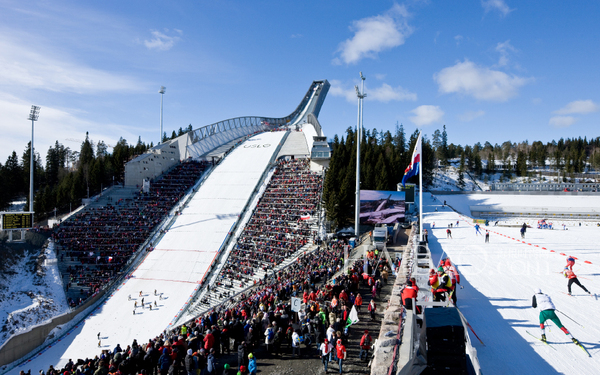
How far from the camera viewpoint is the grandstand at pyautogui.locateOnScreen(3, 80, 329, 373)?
2062 cm

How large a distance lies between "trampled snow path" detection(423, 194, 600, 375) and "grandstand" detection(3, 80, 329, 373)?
39.7 ft

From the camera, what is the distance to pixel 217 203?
117 ft

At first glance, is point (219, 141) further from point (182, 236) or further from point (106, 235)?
point (106, 235)

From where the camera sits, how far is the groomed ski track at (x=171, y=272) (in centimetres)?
1795

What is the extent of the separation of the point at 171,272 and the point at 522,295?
22.5 metres

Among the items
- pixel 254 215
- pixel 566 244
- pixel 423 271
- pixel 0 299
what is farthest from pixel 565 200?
pixel 0 299

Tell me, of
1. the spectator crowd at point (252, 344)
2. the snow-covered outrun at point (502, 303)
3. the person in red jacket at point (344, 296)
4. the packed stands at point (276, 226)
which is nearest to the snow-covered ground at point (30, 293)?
the snow-covered outrun at point (502, 303)

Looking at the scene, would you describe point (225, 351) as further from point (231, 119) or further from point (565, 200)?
point (231, 119)

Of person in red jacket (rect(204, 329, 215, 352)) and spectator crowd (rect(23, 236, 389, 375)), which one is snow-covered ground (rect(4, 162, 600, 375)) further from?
person in red jacket (rect(204, 329, 215, 352))

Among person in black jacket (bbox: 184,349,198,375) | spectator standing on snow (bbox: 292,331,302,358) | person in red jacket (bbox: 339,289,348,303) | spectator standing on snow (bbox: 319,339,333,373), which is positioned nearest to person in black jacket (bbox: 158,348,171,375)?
person in black jacket (bbox: 184,349,198,375)

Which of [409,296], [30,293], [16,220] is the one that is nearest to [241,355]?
[409,296]

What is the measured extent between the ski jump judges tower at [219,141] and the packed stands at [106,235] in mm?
2645

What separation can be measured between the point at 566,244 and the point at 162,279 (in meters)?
24.1

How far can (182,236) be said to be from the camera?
100 feet
